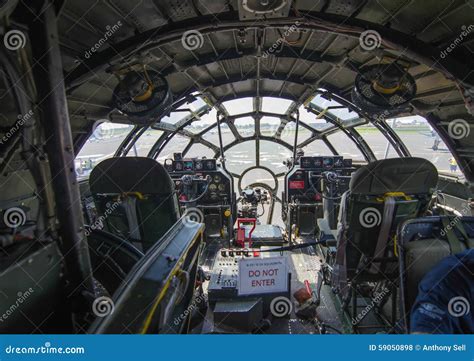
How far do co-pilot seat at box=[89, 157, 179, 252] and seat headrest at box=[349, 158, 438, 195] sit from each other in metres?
2.00

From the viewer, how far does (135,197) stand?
2.91 metres

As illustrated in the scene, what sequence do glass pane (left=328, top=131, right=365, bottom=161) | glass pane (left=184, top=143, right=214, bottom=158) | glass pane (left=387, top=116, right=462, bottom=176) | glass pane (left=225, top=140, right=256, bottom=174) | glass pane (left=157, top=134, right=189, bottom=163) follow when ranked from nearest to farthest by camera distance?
glass pane (left=387, top=116, right=462, bottom=176) → glass pane (left=328, top=131, right=365, bottom=161) → glass pane (left=157, top=134, right=189, bottom=163) → glass pane (left=184, top=143, right=214, bottom=158) → glass pane (left=225, top=140, right=256, bottom=174)

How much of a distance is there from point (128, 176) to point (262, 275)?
1.72 m

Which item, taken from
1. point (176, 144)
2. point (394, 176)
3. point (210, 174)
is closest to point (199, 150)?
point (176, 144)

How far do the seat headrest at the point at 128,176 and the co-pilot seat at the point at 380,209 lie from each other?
76.7 inches

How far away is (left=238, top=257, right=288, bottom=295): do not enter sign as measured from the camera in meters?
2.48

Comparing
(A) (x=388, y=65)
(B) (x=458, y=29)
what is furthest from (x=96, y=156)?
(B) (x=458, y=29)

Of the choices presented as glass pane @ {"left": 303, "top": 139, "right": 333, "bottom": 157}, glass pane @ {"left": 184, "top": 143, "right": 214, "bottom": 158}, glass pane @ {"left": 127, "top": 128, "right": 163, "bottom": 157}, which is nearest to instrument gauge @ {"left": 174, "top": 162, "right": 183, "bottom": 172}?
glass pane @ {"left": 127, "top": 128, "right": 163, "bottom": 157}

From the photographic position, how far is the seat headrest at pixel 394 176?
2545 millimetres

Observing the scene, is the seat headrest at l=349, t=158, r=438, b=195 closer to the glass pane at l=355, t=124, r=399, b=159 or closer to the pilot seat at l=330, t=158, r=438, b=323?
the pilot seat at l=330, t=158, r=438, b=323

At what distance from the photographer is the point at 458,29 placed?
2701 mm

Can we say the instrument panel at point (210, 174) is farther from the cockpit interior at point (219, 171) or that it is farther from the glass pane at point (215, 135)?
the glass pane at point (215, 135)

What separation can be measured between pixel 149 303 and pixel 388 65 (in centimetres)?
337

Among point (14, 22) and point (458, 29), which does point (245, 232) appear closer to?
point (458, 29)
